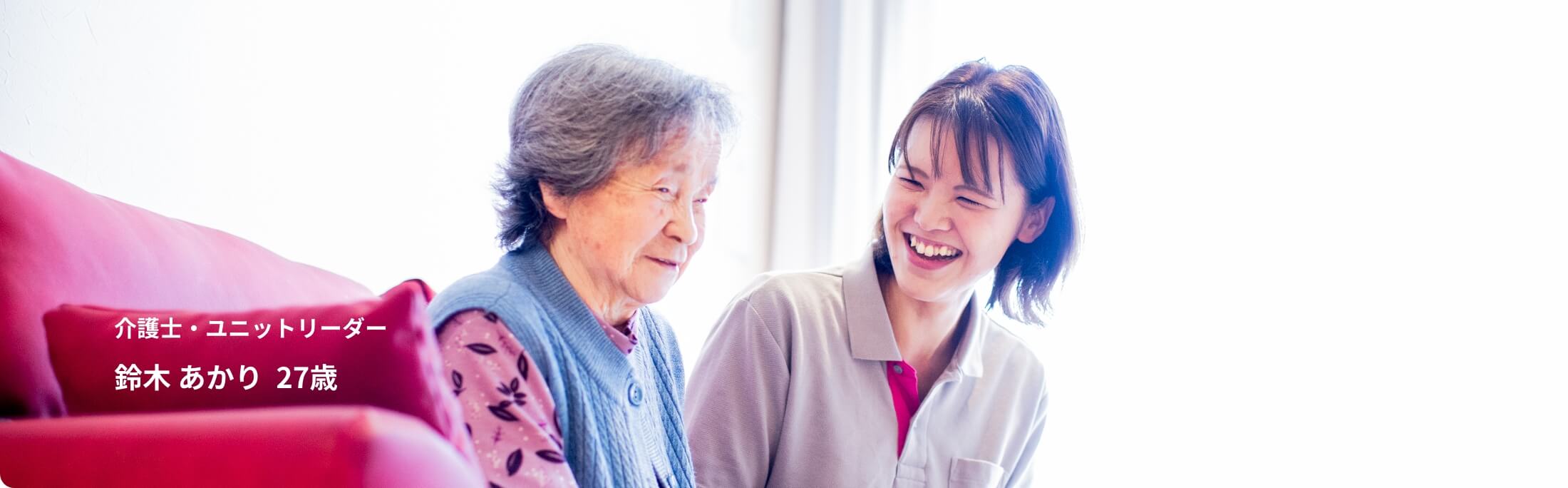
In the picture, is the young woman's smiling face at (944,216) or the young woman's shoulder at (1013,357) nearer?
the young woman's smiling face at (944,216)

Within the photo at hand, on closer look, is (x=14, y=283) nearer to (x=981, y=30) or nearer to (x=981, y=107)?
(x=981, y=107)

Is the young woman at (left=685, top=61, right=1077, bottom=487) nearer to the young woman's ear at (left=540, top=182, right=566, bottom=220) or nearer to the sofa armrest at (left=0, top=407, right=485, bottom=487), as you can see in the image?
the young woman's ear at (left=540, top=182, right=566, bottom=220)

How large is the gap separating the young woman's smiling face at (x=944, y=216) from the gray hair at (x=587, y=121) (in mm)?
592

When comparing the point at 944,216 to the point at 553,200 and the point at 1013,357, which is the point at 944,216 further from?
the point at 553,200

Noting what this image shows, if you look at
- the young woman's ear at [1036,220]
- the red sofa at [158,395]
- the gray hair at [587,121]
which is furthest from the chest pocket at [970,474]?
the red sofa at [158,395]

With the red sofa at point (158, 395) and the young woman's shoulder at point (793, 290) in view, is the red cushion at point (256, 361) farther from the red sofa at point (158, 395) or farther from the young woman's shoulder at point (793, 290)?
the young woman's shoulder at point (793, 290)

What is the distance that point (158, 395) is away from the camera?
34.5 inches

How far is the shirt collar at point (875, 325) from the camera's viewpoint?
1722 millimetres

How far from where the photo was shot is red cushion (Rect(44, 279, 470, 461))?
877 millimetres

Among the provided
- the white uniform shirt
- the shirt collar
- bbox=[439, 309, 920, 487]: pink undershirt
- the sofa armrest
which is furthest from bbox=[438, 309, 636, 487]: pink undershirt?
the shirt collar

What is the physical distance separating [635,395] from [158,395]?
0.46 metres

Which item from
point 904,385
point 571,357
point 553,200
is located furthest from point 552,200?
point 904,385

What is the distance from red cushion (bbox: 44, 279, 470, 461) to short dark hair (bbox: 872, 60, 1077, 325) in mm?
962

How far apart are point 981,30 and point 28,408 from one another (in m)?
2.48
